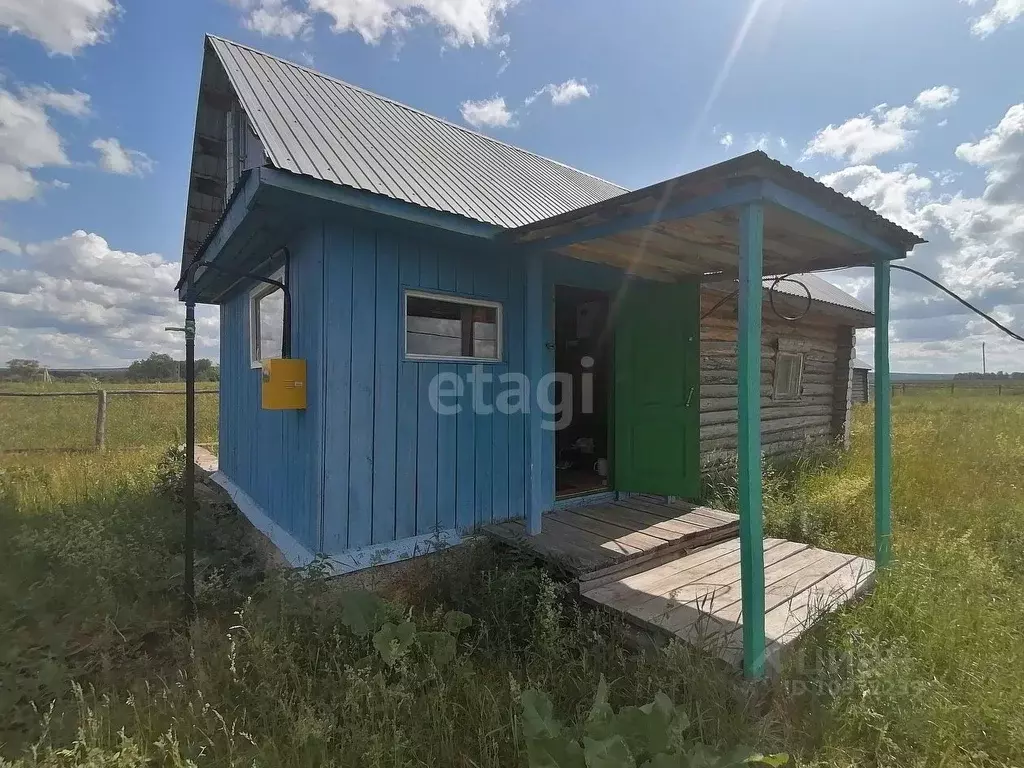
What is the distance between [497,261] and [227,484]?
493cm

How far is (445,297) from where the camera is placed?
4.04 metres

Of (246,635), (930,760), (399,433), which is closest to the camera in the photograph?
(930,760)

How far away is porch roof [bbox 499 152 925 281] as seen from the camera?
258cm

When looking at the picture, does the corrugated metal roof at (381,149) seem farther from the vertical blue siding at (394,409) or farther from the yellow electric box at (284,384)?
the yellow electric box at (284,384)

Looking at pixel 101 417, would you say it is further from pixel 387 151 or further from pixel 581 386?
pixel 581 386

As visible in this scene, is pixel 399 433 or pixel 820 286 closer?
pixel 399 433

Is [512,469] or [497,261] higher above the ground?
[497,261]

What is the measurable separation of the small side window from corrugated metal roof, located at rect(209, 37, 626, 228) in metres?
4.23

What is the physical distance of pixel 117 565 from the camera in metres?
3.89

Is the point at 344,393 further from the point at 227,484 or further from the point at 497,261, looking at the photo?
the point at 227,484

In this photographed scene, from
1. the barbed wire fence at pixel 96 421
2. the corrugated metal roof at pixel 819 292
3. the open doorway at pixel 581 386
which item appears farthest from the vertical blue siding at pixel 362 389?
the barbed wire fence at pixel 96 421

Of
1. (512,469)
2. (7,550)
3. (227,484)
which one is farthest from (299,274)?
(227,484)

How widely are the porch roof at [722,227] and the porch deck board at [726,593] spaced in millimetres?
2245

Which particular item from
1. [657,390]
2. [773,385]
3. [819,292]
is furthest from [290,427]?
[819,292]
